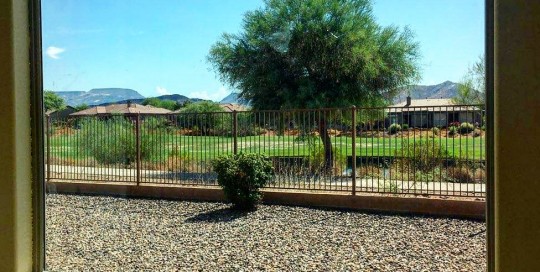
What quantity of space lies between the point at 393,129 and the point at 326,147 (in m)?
1.04

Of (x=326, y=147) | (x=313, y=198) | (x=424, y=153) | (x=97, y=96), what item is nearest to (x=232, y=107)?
(x=326, y=147)

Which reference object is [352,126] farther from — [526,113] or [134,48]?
[526,113]

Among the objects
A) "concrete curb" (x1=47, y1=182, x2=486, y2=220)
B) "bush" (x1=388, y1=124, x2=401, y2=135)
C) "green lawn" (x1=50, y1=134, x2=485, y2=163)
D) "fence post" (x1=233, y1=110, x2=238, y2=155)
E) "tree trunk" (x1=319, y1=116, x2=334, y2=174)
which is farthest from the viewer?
"fence post" (x1=233, y1=110, x2=238, y2=155)

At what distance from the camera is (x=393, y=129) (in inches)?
196

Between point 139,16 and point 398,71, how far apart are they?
372 centimetres

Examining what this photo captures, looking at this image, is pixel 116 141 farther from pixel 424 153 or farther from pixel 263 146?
pixel 424 153

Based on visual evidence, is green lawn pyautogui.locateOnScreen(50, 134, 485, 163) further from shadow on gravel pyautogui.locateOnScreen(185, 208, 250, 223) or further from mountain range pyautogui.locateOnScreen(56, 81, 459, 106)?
mountain range pyautogui.locateOnScreen(56, 81, 459, 106)

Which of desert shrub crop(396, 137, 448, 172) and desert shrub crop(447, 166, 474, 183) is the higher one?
desert shrub crop(396, 137, 448, 172)

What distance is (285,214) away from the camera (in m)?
5.06

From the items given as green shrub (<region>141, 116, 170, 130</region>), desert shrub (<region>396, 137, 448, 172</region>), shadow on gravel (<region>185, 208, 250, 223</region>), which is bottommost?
shadow on gravel (<region>185, 208, 250, 223</region>)

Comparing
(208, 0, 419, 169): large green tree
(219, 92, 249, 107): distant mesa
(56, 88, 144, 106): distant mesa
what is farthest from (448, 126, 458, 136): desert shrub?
(56, 88, 144, 106): distant mesa

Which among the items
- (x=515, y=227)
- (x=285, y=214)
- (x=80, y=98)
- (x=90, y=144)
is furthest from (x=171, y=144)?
(x=515, y=227)

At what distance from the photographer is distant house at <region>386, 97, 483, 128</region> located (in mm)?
2868

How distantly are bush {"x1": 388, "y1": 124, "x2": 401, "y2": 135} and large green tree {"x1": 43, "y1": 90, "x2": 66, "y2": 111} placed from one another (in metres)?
3.12
